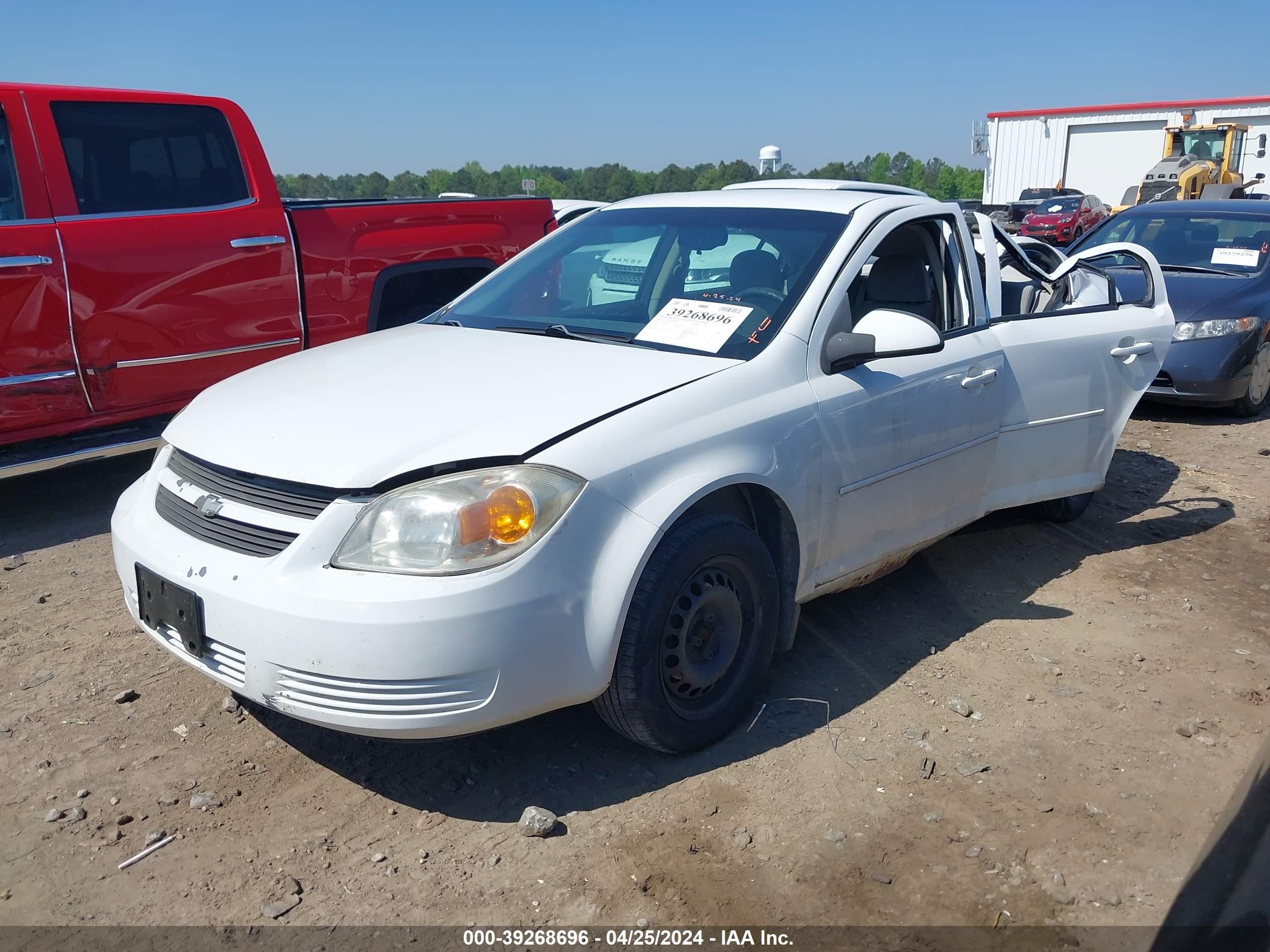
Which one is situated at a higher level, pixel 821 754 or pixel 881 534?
pixel 881 534

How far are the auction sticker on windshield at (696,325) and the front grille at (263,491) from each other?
125 centimetres

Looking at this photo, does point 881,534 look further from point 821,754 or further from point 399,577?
point 399,577

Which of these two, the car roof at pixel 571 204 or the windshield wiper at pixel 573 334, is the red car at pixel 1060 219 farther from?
the windshield wiper at pixel 573 334

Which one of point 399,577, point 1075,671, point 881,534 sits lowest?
point 1075,671

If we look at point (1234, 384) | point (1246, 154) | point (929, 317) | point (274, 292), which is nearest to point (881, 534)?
point (929, 317)

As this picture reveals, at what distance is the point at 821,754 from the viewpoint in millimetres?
3166

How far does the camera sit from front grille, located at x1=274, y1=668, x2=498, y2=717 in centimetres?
254

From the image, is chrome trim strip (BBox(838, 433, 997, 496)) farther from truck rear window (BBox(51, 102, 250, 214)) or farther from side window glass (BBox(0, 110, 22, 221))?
side window glass (BBox(0, 110, 22, 221))

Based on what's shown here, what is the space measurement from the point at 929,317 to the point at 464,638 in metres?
2.53

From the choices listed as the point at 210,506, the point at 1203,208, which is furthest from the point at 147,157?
the point at 1203,208

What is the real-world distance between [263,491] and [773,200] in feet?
7.21

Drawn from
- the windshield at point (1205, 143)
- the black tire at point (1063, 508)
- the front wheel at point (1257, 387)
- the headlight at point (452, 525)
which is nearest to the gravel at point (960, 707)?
the headlight at point (452, 525)

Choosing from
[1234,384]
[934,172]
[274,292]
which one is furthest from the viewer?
[934,172]

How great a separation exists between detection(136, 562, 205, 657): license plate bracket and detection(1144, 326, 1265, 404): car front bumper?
6.99 metres
